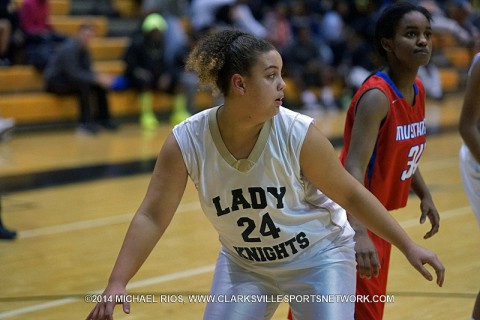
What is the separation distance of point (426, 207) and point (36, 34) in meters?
10.1

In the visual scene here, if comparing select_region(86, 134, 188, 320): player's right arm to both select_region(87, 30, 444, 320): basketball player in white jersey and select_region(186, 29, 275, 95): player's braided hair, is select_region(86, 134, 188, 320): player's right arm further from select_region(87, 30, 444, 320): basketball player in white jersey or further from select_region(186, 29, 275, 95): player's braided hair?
select_region(186, 29, 275, 95): player's braided hair

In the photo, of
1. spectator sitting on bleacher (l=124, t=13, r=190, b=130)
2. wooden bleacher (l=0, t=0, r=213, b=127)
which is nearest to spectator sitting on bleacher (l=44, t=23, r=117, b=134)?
wooden bleacher (l=0, t=0, r=213, b=127)

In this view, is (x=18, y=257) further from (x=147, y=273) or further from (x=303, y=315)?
(x=303, y=315)

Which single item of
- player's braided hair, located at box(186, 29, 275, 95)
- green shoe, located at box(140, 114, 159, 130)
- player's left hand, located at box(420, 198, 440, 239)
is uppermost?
player's braided hair, located at box(186, 29, 275, 95)

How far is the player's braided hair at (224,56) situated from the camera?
2.83 meters

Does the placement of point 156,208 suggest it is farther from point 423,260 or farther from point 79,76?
point 79,76

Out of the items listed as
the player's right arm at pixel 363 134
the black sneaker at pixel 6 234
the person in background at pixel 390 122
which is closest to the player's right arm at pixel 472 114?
the person in background at pixel 390 122

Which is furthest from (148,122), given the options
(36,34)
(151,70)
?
(36,34)

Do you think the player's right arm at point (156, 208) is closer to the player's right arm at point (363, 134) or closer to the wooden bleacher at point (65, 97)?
the player's right arm at point (363, 134)

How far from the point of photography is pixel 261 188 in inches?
114

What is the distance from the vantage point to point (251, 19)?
643 inches

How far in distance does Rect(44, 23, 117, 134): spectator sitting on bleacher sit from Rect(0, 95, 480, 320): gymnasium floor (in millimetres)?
1459

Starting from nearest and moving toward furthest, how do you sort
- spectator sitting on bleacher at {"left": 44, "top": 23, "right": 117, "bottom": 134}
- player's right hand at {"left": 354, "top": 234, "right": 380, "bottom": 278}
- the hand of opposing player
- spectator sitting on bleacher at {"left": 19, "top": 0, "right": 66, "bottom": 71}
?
the hand of opposing player → player's right hand at {"left": 354, "top": 234, "right": 380, "bottom": 278} → spectator sitting on bleacher at {"left": 44, "top": 23, "right": 117, "bottom": 134} → spectator sitting on bleacher at {"left": 19, "top": 0, "right": 66, "bottom": 71}

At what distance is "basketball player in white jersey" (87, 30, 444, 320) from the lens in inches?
112
